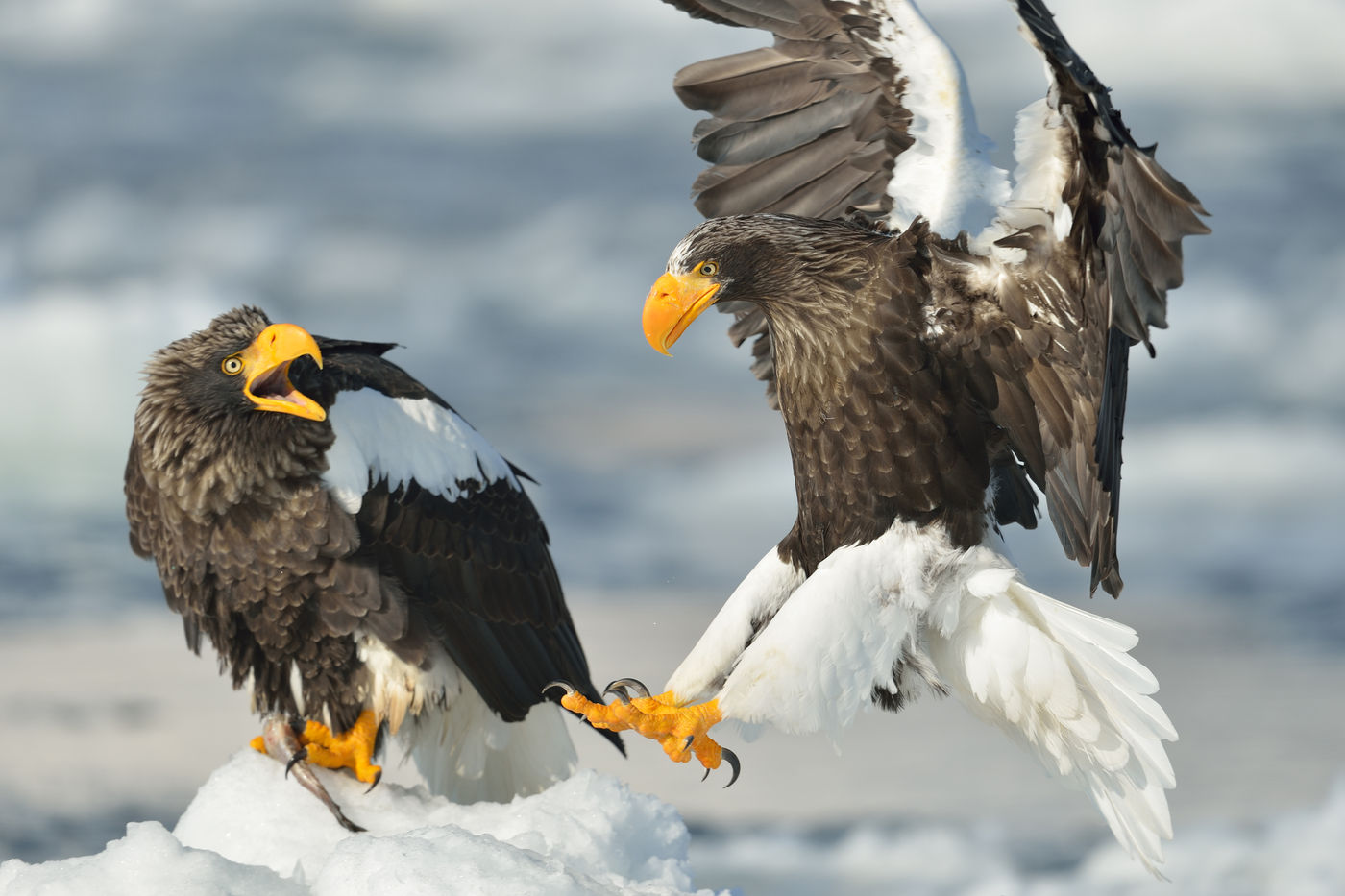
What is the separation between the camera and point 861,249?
4234 millimetres

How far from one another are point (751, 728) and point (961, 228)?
5.52 feet

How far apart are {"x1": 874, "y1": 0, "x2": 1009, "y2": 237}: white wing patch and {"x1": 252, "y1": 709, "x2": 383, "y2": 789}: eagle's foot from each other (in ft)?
8.99

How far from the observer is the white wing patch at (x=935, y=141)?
4387 mm

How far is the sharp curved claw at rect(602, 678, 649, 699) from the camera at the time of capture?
4227mm

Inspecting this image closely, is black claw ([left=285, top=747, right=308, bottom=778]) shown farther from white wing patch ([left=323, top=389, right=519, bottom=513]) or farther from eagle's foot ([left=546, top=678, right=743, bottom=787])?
eagle's foot ([left=546, top=678, right=743, bottom=787])

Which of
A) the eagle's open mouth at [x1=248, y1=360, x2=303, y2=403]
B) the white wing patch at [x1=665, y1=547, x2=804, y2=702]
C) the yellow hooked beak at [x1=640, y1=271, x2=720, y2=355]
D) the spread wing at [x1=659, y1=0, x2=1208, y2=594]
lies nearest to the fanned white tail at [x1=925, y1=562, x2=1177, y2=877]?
the spread wing at [x1=659, y1=0, x2=1208, y2=594]

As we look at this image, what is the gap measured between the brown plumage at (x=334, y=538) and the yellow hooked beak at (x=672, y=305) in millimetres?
1372

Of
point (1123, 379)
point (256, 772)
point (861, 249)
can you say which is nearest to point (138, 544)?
point (256, 772)

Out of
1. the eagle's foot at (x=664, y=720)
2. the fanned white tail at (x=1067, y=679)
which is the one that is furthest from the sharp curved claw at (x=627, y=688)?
the fanned white tail at (x=1067, y=679)

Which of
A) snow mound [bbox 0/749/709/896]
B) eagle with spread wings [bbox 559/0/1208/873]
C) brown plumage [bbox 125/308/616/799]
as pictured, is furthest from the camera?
brown plumage [bbox 125/308/616/799]

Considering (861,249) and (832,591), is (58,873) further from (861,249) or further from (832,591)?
(861,249)

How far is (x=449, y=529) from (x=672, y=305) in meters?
1.67

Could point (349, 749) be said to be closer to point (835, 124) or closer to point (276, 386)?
point (276, 386)

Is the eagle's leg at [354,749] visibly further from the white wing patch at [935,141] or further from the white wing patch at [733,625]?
the white wing patch at [935,141]
